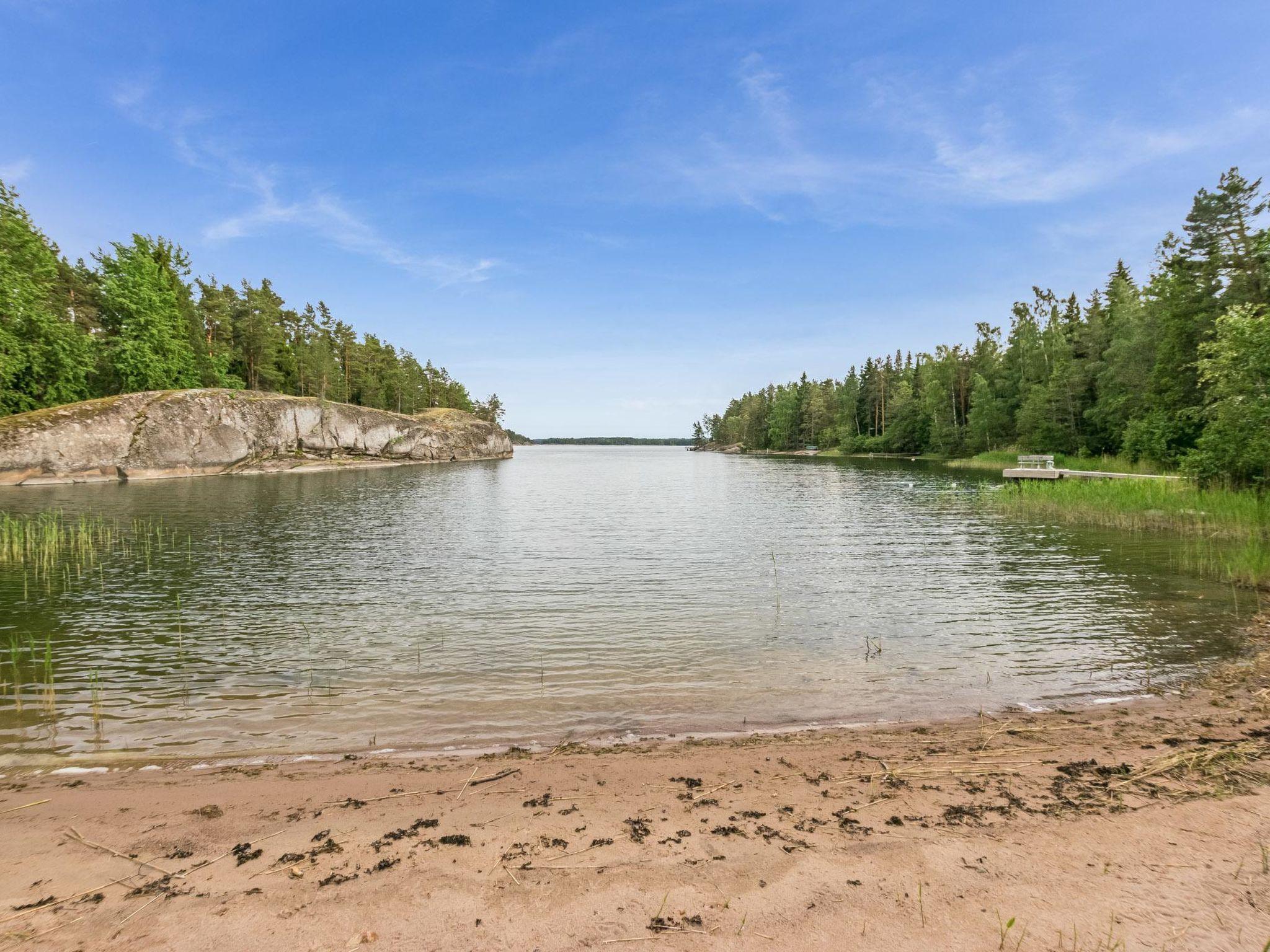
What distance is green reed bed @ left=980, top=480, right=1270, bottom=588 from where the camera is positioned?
17.8 metres

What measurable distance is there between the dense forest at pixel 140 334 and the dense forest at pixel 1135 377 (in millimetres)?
58489

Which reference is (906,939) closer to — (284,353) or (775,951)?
(775,951)

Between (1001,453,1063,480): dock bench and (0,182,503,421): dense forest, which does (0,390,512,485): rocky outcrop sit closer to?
(0,182,503,421): dense forest

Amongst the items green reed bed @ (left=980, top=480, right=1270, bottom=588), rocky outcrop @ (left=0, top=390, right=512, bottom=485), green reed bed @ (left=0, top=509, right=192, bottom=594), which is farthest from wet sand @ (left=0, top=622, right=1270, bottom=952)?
rocky outcrop @ (left=0, top=390, right=512, bottom=485)

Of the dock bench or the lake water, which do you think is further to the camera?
the dock bench

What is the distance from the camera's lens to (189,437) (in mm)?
66312

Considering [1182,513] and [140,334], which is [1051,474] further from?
[140,334]

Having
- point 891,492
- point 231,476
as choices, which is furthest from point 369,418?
point 891,492

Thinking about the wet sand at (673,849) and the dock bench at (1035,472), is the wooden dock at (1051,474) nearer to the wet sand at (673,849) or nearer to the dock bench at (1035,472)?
the dock bench at (1035,472)

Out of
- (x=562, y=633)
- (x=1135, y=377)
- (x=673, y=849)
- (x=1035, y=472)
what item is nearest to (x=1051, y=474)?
(x=1035, y=472)

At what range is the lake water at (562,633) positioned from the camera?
29.2ft

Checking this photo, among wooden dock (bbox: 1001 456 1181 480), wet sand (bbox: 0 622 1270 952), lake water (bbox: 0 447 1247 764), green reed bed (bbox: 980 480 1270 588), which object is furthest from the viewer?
wooden dock (bbox: 1001 456 1181 480)

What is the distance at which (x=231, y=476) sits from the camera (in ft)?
224

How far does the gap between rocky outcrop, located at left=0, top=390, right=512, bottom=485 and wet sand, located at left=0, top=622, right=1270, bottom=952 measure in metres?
65.2
